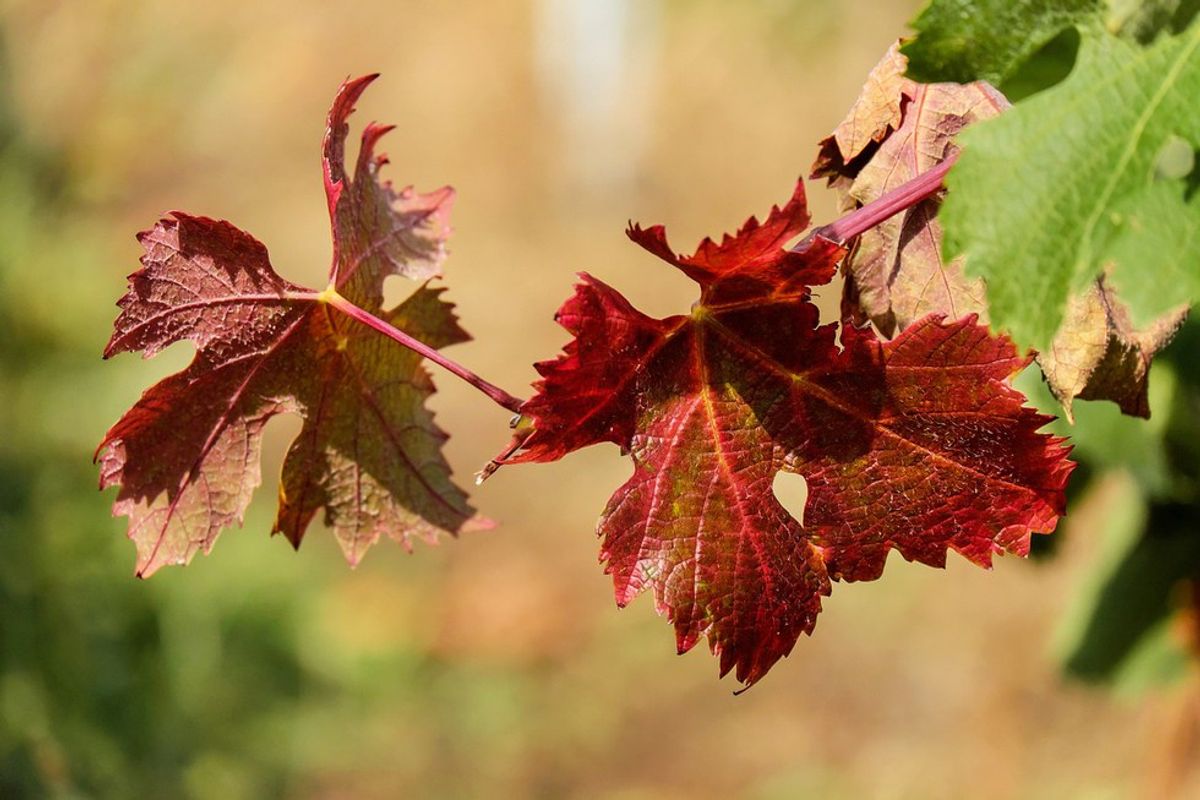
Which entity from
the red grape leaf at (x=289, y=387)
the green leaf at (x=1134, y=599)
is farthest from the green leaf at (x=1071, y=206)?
the green leaf at (x=1134, y=599)

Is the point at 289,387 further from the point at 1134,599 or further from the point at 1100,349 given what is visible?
the point at 1134,599

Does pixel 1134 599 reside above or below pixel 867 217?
below

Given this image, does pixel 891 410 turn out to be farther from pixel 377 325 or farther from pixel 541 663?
pixel 541 663

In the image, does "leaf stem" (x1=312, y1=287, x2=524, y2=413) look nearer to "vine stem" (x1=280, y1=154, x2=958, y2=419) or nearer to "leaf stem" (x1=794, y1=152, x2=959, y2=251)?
"vine stem" (x1=280, y1=154, x2=958, y2=419)

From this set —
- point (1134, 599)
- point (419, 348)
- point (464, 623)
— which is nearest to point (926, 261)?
point (419, 348)

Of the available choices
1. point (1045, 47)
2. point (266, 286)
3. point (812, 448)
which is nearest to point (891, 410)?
point (812, 448)
